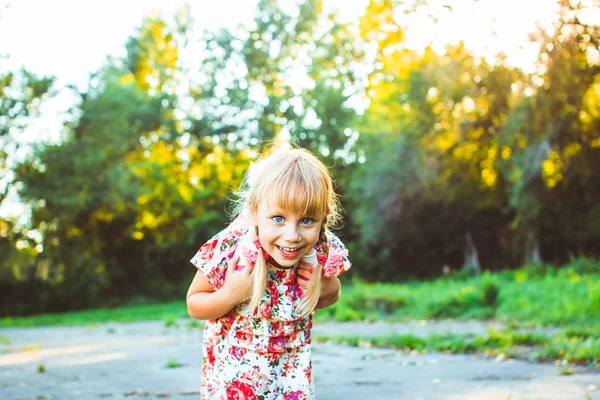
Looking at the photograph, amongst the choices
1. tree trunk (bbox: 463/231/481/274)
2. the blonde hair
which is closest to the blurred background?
tree trunk (bbox: 463/231/481/274)

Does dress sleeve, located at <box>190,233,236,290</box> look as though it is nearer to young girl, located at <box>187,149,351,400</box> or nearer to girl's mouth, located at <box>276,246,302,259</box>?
young girl, located at <box>187,149,351,400</box>

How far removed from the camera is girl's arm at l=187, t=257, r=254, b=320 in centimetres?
256

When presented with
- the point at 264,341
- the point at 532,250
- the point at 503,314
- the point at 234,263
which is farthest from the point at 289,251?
the point at 532,250

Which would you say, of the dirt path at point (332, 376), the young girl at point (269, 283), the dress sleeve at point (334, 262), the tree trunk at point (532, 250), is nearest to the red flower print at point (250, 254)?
the young girl at point (269, 283)

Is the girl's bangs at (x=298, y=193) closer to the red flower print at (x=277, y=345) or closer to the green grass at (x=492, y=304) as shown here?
the red flower print at (x=277, y=345)

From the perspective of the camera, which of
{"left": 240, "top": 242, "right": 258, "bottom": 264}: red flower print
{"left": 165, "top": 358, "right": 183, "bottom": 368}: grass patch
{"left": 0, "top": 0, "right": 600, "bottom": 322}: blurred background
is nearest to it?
{"left": 240, "top": 242, "right": 258, "bottom": 264}: red flower print

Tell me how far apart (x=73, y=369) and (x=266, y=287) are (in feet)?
15.8

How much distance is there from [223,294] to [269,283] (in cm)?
18

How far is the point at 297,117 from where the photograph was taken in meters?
29.6

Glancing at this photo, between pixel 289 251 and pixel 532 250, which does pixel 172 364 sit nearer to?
pixel 289 251

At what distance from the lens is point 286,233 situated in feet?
7.96

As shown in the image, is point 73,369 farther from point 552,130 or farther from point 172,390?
point 552,130

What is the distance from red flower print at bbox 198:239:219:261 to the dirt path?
216cm

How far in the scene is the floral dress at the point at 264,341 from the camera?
102 inches
